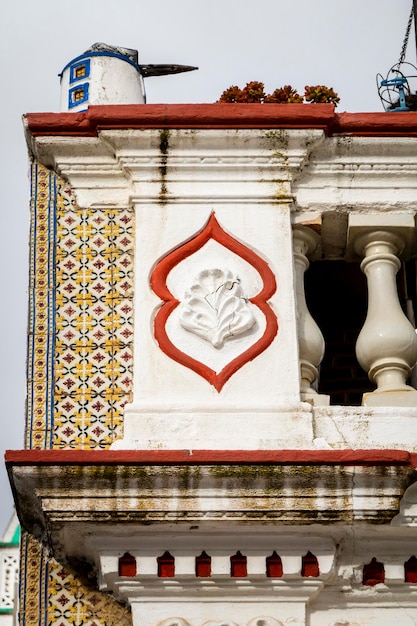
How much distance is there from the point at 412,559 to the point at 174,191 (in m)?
2.22

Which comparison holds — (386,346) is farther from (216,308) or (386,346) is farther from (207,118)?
(207,118)

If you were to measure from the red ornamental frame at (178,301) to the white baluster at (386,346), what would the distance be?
47 centimetres

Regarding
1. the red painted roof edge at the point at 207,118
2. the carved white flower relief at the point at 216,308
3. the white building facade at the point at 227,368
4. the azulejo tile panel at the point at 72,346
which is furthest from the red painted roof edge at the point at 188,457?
the red painted roof edge at the point at 207,118

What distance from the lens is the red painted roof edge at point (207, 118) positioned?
10.3 m

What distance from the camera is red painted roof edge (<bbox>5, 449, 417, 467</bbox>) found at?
9.16 m

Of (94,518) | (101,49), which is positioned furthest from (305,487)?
(101,49)

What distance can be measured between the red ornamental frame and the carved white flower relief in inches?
3.2

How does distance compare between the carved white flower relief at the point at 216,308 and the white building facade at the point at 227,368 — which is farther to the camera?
the carved white flower relief at the point at 216,308

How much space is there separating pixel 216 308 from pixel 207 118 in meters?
1.01

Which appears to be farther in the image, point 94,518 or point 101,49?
point 101,49

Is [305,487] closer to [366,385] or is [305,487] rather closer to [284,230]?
[284,230]

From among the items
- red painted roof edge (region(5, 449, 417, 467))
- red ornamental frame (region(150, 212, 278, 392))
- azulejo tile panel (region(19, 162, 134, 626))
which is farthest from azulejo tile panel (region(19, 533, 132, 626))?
red ornamental frame (region(150, 212, 278, 392))

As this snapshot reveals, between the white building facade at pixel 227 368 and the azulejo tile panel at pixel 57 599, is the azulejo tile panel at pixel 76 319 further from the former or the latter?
the azulejo tile panel at pixel 57 599

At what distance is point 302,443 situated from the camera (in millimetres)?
9492
